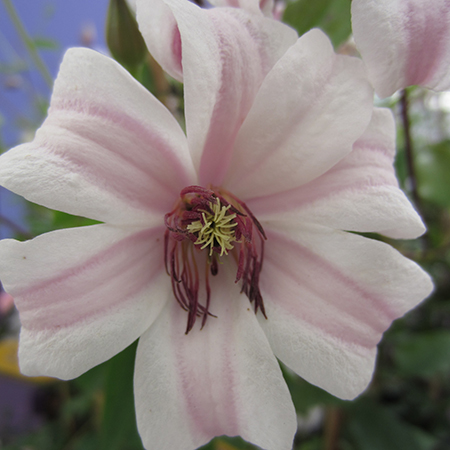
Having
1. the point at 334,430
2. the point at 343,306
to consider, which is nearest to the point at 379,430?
the point at 334,430

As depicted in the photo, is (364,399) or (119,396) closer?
(119,396)

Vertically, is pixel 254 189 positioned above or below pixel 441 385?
above

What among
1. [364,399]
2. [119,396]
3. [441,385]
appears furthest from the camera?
[441,385]

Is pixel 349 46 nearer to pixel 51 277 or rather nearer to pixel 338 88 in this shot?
pixel 338 88

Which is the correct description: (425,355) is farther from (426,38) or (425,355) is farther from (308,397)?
(426,38)

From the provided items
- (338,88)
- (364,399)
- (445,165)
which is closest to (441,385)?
(364,399)
